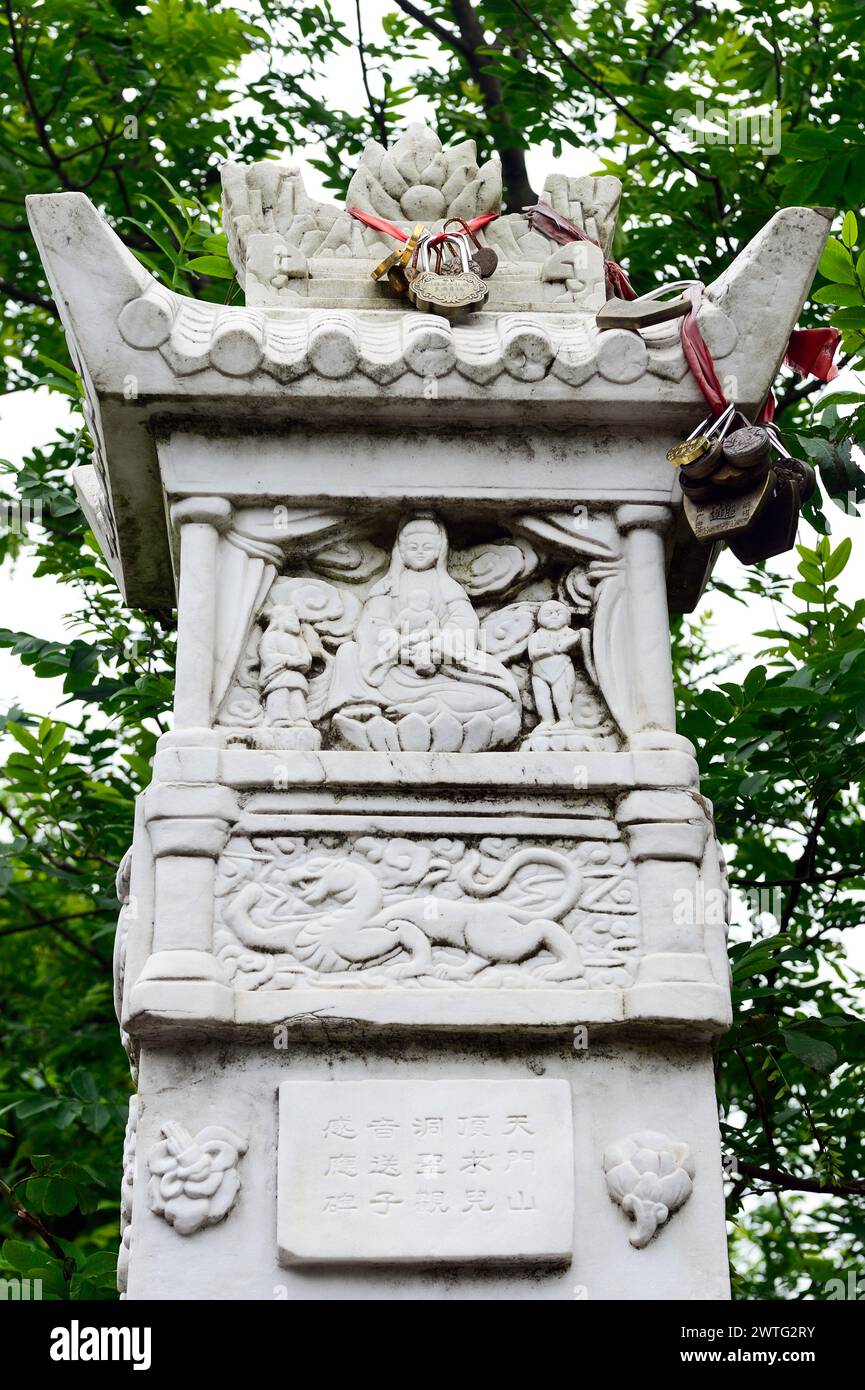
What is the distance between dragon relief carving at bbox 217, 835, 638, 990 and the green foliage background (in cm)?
158

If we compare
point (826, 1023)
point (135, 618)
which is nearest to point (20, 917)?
point (135, 618)

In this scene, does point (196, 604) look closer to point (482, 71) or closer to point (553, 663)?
point (553, 663)

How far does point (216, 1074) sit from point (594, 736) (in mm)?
1374

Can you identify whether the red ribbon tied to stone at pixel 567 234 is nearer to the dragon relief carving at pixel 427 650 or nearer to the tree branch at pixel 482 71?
the dragon relief carving at pixel 427 650

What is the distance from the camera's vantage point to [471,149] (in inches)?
240

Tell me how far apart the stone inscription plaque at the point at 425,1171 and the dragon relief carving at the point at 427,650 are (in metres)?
0.94

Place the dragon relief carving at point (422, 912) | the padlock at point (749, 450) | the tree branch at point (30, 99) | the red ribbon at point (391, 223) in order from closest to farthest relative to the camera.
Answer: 1. the dragon relief carving at point (422, 912)
2. the padlock at point (749, 450)
3. the red ribbon at point (391, 223)
4. the tree branch at point (30, 99)

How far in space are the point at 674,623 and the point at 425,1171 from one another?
4.92 m

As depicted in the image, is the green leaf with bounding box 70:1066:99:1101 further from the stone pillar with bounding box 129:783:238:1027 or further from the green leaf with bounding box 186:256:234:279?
the green leaf with bounding box 186:256:234:279

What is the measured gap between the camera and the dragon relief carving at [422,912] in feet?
15.8

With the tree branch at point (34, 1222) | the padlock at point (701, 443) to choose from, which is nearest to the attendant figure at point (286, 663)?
the padlock at point (701, 443)

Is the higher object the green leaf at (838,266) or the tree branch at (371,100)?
the tree branch at (371,100)

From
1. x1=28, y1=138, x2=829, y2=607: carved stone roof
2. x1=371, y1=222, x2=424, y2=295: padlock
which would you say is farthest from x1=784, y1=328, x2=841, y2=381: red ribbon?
x1=371, y1=222, x2=424, y2=295: padlock

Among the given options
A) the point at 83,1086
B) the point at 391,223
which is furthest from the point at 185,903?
the point at 83,1086
